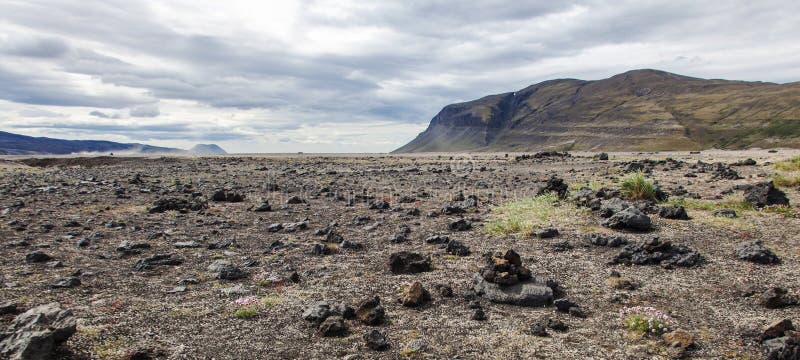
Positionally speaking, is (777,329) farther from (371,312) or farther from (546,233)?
(546,233)

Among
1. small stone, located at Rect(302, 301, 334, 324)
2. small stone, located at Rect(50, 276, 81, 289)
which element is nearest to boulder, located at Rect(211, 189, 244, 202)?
small stone, located at Rect(50, 276, 81, 289)

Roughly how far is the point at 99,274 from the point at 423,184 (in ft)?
79.3

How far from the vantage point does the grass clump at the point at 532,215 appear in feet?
50.5

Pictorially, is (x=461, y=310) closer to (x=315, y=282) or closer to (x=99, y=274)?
(x=315, y=282)

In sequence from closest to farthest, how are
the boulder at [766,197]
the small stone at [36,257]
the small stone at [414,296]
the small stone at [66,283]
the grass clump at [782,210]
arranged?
the small stone at [414,296]
the small stone at [66,283]
the small stone at [36,257]
the grass clump at [782,210]
the boulder at [766,197]

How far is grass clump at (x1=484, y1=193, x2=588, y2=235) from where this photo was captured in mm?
15398

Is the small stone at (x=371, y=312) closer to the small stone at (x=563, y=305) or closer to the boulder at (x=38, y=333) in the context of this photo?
the small stone at (x=563, y=305)

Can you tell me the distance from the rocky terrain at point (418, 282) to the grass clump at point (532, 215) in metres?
0.11

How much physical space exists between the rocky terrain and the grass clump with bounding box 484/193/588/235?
11 cm

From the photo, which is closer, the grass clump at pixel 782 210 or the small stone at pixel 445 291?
the small stone at pixel 445 291

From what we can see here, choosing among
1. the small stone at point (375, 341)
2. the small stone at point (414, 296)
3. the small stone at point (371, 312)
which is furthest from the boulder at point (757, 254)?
the small stone at point (375, 341)

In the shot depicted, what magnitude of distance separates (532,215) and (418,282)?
953 cm

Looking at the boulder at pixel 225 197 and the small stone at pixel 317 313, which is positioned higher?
the boulder at pixel 225 197

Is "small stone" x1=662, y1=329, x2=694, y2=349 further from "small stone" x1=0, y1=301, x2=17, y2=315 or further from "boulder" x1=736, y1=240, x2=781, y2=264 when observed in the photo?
"small stone" x1=0, y1=301, x2=17, y2=315
